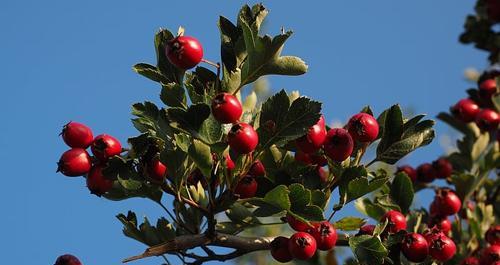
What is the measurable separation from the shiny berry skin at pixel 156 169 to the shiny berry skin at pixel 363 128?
2.39 feet

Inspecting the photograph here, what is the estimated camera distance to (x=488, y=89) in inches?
197

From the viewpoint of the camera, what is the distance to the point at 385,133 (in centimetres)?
321

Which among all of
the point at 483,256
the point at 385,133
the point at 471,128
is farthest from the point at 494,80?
the point at 385,133

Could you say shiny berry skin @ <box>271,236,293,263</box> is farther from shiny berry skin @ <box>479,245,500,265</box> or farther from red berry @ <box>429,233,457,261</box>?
shiny berry skin @ <box>479,245,500,265</box>

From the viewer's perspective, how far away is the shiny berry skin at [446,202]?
163 inches

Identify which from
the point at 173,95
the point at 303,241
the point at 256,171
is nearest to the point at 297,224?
the point at 303,241

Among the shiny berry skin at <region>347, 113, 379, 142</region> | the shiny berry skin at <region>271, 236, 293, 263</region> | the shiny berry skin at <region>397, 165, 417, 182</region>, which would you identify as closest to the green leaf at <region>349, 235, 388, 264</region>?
the shiny berry skin at <region>271, 236, 293, 263</region>

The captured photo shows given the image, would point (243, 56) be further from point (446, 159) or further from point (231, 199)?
point (446, 159)

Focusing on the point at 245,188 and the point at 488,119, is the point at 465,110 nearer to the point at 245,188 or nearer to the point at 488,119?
the point at 488,119

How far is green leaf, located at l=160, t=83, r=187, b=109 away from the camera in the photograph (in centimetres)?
279

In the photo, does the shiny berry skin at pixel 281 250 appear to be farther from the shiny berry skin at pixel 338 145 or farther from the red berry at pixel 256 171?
the shiny berry skin at pixel 338 145

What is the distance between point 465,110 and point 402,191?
1685mm

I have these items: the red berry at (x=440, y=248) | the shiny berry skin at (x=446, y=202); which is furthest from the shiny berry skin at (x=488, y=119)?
the red berry at (x=440, y=248)

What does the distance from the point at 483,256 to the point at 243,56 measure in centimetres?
159
